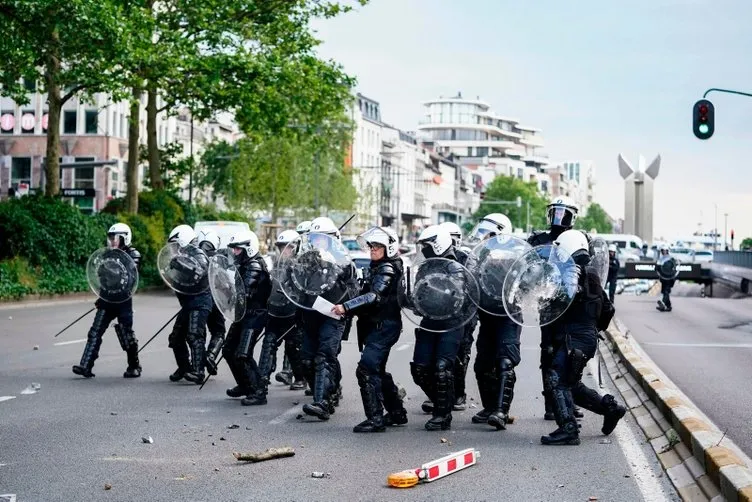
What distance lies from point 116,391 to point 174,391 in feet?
1.97

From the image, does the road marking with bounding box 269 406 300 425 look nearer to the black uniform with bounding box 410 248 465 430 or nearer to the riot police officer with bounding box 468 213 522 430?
the black uniform with bounding box 410 248 465 430

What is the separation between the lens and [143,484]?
860cm

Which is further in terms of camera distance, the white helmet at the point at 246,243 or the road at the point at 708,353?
the white helmet at the point at 246,243

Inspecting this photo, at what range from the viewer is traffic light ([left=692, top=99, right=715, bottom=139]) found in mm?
33062

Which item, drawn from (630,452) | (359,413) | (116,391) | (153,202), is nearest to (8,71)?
(153,202)

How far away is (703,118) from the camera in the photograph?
33.2m

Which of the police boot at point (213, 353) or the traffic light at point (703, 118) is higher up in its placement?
the traffic light at point (703, 118)

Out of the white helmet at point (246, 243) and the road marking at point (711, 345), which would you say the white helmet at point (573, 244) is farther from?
the road marking at point (711, 345)

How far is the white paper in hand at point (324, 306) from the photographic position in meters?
12.1

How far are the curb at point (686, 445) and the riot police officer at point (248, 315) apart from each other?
3744 mm

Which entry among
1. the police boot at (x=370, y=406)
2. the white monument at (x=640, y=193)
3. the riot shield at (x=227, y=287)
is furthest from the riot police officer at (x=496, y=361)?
the white monument at (x=640, y=193)

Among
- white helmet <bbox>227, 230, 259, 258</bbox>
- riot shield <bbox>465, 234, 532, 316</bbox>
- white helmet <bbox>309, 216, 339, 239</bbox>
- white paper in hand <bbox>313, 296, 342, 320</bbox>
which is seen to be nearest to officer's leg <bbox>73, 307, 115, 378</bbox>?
white helmet <bbox>227, 230, 259, 258</bbox>

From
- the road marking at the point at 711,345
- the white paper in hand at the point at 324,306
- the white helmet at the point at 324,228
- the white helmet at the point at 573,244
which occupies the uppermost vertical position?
the white helmet at the point at 324,228

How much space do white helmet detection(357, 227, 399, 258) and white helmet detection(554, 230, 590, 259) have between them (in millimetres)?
1485
